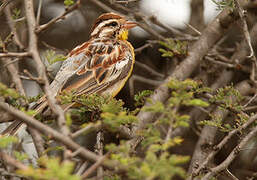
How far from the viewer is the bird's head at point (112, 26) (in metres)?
5.86

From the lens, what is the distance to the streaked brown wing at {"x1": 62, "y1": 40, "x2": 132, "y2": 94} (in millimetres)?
4840

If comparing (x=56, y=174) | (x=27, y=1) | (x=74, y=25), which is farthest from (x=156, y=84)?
(x=56, y=174)

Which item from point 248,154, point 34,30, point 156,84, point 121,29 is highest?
point 34,30

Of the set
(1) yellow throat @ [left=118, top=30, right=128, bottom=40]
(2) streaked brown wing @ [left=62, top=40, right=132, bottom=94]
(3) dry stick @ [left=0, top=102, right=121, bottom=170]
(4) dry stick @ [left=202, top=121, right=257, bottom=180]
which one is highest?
(3) dry stick @ [left=0, top=102, right=121, bottom=170]

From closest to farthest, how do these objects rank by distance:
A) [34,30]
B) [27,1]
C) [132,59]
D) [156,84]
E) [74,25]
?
[34,30], [27,1], [132,59], [156,84], [74,25]

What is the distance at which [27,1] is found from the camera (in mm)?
3721

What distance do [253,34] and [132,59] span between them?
1.76 metres

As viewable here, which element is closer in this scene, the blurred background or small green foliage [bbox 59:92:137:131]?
small green foliage [bbox 59:92:137:131]

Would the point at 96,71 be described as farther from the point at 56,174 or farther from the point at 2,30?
the point at 56,174

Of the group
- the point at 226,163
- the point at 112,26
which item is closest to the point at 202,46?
the point at 112,26

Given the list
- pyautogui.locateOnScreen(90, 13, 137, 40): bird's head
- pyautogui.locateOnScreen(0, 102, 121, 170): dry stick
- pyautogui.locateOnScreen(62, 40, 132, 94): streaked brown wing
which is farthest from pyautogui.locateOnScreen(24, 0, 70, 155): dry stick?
pyautogui.locateOnScreen(90, 13, 137, 40): bird's head

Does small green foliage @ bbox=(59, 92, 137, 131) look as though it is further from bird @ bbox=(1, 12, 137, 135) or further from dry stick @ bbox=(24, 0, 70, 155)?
bird @ bbox=(1, 12, 137, 135)

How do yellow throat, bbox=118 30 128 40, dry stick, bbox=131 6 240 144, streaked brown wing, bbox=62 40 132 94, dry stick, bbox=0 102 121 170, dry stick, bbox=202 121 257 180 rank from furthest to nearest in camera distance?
yellow throat, bbox=118 30 128 40 < dry stick, bbox=131 6 240 144 < streaked brown wing, bbox=62 40 132 94 < dry stick, bbox=202 121 257 180 < dry stick, bbox=0 102 121 170

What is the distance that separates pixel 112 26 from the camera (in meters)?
5.92
